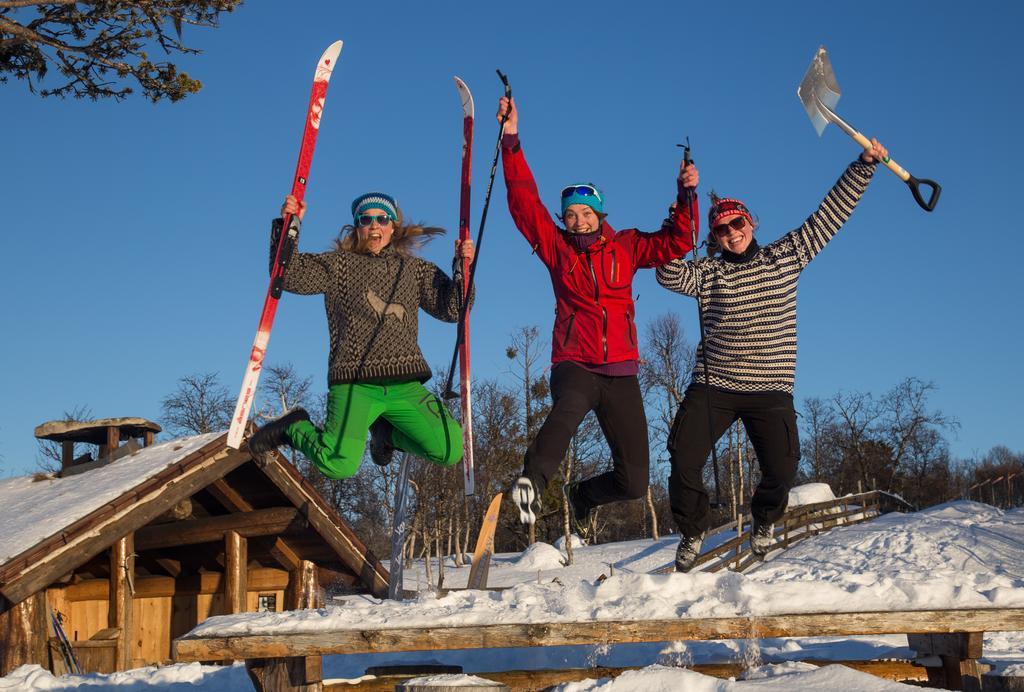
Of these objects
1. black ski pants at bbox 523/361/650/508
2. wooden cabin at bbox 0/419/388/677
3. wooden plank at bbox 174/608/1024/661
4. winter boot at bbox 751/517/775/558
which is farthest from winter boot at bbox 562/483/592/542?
wooden cabin at bbox 0/419/388/677

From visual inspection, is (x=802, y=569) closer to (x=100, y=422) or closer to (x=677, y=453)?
(x=100, y=422)

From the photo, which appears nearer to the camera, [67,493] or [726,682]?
[726,682]

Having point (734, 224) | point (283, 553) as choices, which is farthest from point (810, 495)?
point (734, 224)

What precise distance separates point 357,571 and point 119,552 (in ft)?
11.4

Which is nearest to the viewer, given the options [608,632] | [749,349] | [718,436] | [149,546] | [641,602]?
[608,632]

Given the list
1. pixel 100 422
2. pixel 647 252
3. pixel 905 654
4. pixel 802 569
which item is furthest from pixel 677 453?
pixel 802 569

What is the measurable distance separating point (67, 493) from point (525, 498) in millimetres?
10128

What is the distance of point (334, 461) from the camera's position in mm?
6145

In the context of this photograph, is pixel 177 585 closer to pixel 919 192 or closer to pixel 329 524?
pixel 329 524

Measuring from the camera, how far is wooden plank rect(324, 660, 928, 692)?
549 cm

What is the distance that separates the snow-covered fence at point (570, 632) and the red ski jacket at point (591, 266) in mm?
2071

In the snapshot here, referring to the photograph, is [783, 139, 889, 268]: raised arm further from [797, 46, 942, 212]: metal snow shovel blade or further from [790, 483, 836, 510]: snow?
[790, 483, 836, 510]: snow

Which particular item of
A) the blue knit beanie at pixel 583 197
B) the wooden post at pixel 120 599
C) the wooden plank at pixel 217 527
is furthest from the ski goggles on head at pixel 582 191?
the wooden post at pixel 120 599

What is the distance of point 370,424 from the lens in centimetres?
628
